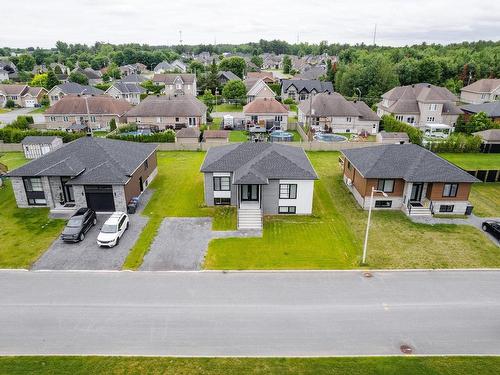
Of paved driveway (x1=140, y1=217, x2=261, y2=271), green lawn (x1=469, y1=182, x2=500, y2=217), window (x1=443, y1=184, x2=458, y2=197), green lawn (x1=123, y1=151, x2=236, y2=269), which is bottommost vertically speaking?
green lawn (x1=469, y1=182, x2=500, y2=217)

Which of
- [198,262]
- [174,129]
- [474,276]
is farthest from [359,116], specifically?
[198,262]

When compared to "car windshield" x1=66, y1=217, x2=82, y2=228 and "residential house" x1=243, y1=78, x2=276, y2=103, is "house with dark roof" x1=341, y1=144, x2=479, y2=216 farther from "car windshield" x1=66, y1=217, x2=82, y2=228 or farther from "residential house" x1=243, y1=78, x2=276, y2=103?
"residential house" x1=243, y1=78, x2=276, y2=103

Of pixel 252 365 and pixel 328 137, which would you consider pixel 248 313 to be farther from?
pixel 328 137

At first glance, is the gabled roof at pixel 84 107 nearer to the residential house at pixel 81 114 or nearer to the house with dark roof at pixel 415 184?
the residential house at pixel 81 114

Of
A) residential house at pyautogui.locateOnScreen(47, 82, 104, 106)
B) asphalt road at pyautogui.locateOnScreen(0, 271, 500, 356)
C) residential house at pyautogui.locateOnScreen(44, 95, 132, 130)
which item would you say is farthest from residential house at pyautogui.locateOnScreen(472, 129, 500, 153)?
residential house at pyautogui.locateOnScreen(47, 82, 104, 106)

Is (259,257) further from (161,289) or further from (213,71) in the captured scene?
(213,71)

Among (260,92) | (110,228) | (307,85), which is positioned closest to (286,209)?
(110,228)
